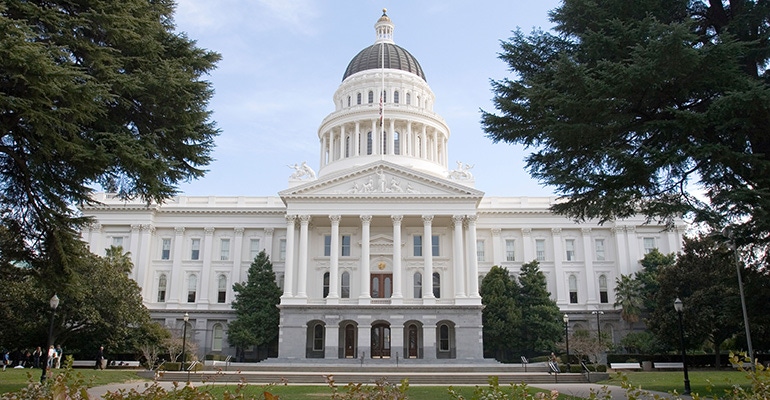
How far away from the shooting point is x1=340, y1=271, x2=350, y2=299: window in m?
56.7

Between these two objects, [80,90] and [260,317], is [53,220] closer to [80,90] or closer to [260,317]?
[80,90]

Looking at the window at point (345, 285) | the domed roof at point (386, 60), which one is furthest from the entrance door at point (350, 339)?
the domed roof at point (386, 60)

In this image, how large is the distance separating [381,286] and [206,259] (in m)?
17.2

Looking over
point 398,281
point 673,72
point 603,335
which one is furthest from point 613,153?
point 603,335

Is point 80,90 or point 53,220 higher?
point 80,90

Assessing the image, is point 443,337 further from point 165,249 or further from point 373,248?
point 165,249

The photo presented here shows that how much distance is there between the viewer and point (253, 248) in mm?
61688

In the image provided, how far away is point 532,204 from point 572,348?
1943 centimetres

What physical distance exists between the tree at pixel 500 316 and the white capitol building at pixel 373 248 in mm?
2096

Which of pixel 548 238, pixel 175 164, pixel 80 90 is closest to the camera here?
pixel 80 90

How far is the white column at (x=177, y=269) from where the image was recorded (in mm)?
60125

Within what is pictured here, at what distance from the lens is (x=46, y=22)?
15.9 metres

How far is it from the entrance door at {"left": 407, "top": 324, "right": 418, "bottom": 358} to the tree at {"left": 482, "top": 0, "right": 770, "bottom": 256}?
35.9m

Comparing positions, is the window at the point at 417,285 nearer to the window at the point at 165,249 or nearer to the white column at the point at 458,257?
the white column at the point at 458,257
